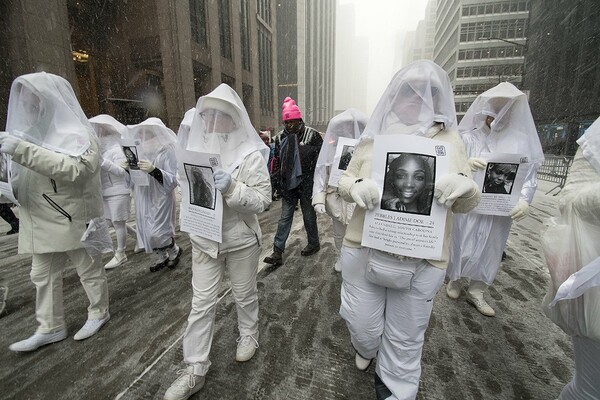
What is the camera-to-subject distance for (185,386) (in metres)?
1.75

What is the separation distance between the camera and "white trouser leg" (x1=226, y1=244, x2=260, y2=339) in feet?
6.43

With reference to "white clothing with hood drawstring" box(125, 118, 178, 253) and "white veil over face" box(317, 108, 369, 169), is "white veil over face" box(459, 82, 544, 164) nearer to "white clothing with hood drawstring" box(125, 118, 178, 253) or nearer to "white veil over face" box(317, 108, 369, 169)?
"white veil over face" box(317, 108, 369, 169)

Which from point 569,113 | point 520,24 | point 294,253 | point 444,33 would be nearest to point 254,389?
point 294,253

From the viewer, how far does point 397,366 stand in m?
1.57

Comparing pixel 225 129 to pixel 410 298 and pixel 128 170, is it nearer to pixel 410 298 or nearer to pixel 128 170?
pixel 410 298

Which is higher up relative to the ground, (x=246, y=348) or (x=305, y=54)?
(x=305, y=54)

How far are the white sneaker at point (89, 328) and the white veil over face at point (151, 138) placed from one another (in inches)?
70.8

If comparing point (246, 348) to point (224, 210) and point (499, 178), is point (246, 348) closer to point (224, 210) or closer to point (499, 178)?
point (224, 210)

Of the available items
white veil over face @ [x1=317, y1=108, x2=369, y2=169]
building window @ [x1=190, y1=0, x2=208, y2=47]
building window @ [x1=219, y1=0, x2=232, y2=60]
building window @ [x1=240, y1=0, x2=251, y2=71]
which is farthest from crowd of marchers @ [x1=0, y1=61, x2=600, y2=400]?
building window @ [x1=240, y1=0, x2=251, y2=71]

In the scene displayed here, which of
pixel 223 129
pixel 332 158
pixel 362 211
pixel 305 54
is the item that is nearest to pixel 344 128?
pixel 332 158

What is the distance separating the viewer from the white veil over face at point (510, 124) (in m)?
2.31

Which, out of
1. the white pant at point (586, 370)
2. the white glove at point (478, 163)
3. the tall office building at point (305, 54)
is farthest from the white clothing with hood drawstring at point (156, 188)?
the tall office building at point (305, 54)

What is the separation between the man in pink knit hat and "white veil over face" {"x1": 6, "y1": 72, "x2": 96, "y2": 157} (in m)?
2.18

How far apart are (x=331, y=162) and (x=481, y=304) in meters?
2.05
